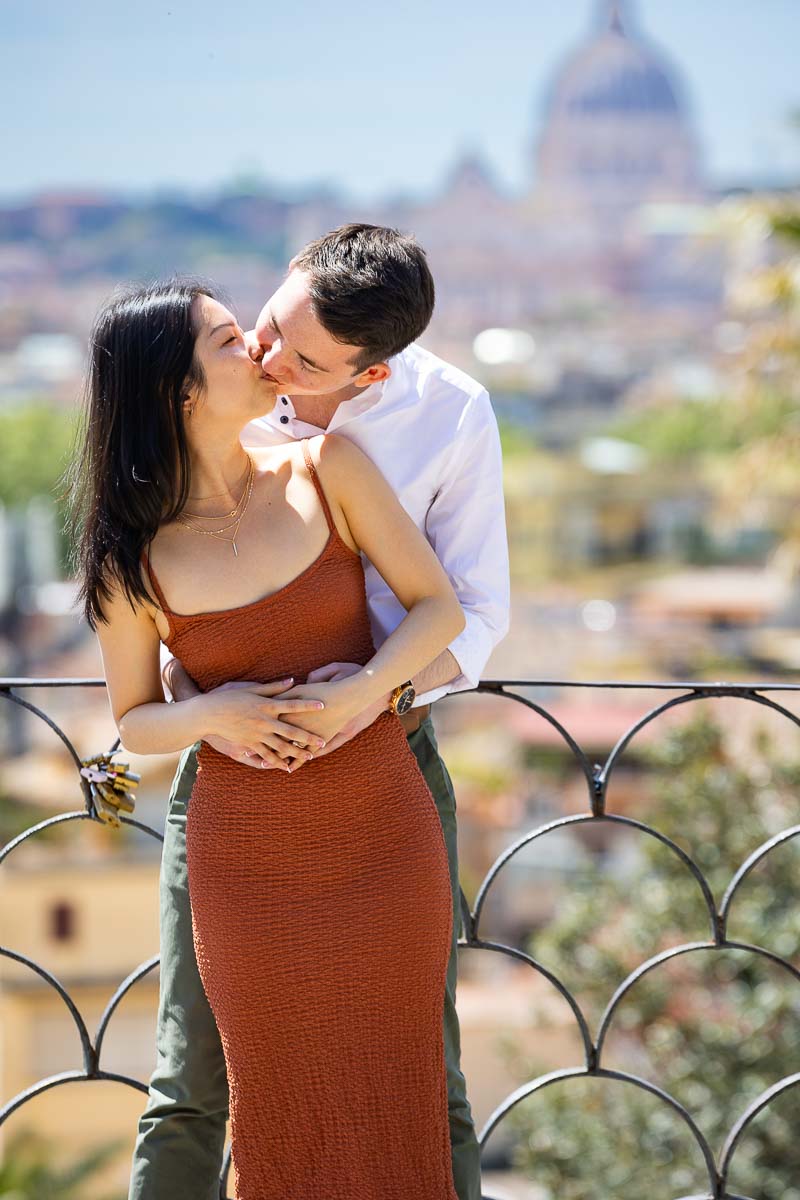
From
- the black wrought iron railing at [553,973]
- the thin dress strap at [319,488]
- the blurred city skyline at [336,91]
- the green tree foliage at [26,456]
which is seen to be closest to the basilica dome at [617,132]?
the blurred city skyline at [336,91]

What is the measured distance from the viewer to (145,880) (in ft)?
60.3

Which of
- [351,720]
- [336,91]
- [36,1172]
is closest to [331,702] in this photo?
[351,720]

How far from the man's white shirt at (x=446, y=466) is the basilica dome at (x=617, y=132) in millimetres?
111503

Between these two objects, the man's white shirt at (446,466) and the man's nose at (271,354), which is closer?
the man's nose at (271,354)

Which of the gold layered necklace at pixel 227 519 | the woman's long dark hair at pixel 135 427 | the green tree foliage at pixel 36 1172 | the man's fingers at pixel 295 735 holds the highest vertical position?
the woman's long dark hair at pixel 135 427

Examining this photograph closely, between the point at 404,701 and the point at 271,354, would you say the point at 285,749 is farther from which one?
the point at 271,354

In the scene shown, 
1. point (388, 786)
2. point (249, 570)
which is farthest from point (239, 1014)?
point (249, 570)

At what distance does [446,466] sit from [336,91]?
11520cm

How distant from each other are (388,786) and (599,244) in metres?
105

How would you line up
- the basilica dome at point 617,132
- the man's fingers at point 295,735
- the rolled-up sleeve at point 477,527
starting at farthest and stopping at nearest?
the basilica dome at point 617,132
the rolled-up sleeve at point 477,527
the man's fingers at point 295,735

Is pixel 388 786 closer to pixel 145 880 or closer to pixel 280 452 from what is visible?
pixel 280 452

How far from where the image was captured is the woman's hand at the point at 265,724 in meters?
1.52

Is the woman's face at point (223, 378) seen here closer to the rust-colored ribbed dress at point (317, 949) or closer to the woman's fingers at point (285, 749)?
the rust-colored ribbed dress at point (317, 949)

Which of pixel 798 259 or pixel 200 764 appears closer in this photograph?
pixel 200 764
